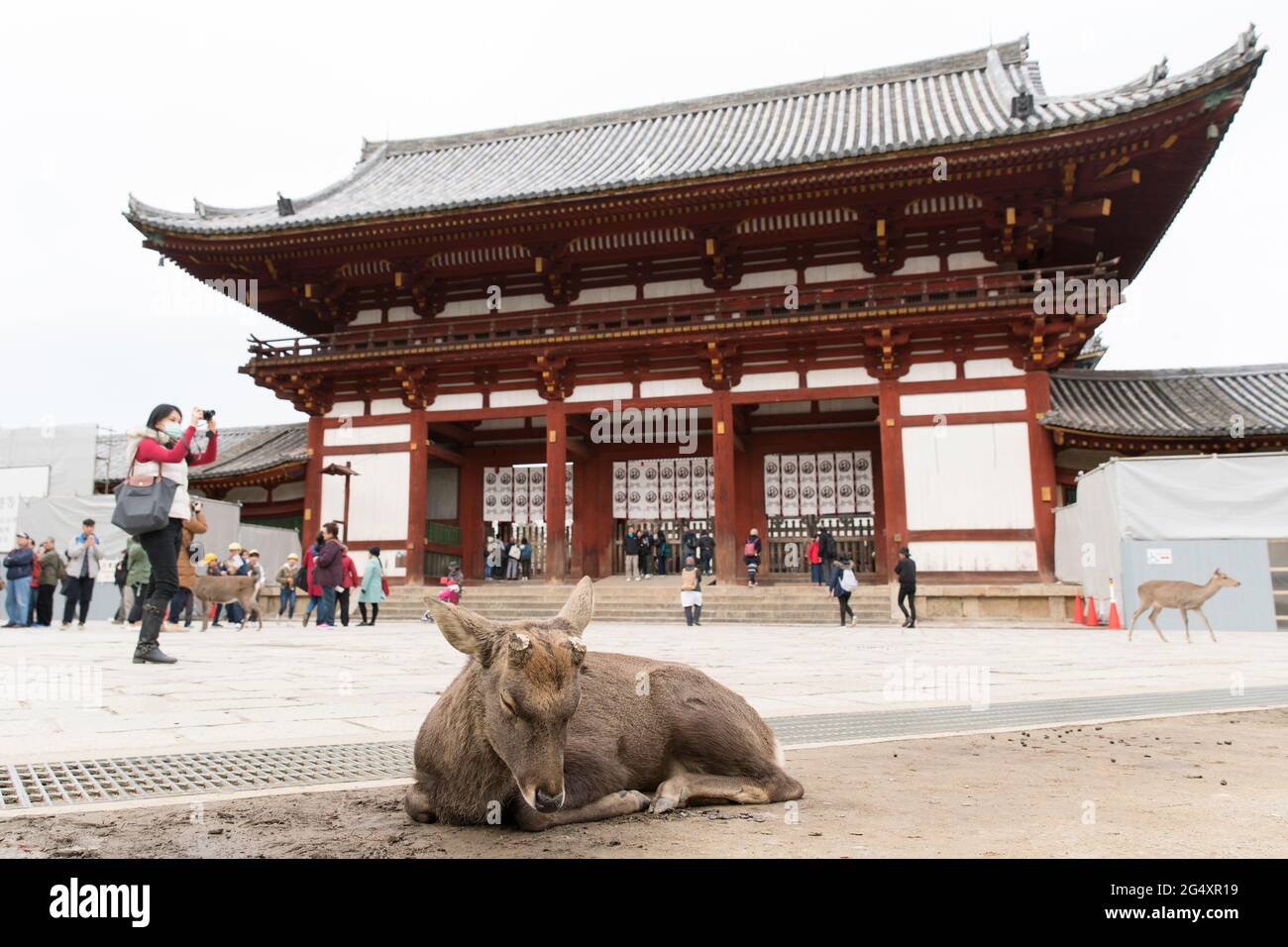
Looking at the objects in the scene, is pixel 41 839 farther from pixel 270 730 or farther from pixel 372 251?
pixel 372 251

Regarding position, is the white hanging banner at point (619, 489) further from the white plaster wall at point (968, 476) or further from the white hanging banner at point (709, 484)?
the white plaster wall at point (968, 476)

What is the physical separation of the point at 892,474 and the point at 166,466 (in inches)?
503

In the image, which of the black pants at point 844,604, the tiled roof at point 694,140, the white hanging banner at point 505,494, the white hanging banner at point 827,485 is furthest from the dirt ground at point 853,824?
the white hanging banner at point 505,494

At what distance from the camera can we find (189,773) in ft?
9.80

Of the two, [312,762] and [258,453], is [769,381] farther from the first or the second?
[312,762]

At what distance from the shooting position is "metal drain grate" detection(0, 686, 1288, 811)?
107 inches

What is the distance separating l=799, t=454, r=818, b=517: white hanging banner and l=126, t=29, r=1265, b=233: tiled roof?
6.54 meters

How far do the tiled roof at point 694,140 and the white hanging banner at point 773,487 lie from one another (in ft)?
21.1

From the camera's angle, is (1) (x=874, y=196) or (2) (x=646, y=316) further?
(2) (x=646, y=316)

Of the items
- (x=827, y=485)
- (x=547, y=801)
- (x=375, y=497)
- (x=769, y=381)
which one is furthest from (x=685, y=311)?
(x=547, y=801)

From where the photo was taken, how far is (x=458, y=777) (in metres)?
2.26

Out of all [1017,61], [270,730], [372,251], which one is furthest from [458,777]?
[1017,61]

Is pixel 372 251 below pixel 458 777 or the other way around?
the other way around

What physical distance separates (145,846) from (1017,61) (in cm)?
2366
